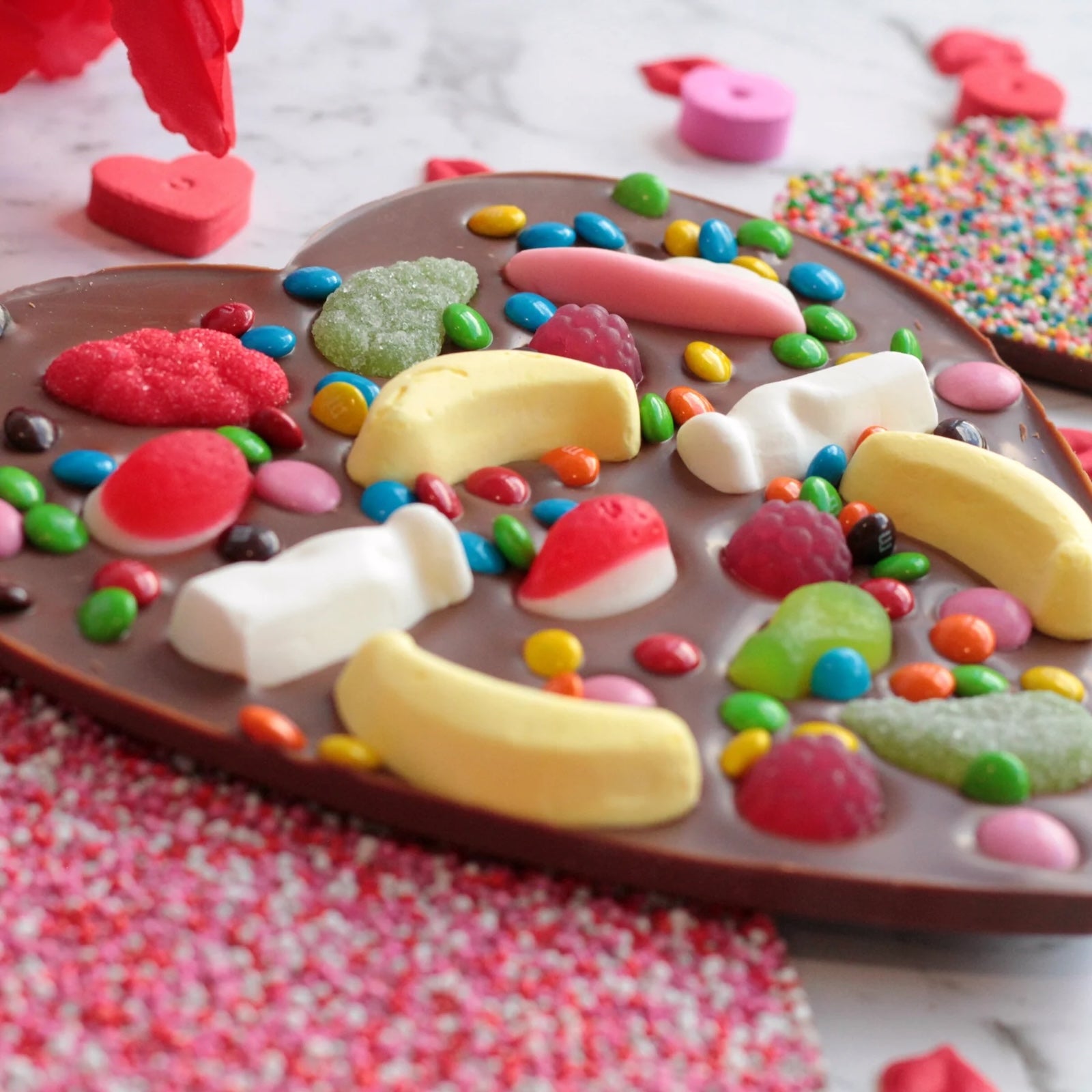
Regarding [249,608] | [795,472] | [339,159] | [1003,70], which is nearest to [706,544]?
[795,472]

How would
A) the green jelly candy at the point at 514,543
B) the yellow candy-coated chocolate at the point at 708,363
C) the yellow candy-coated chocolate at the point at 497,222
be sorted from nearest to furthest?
the green jelly candy at the point at 514,543, the yellow candy-coated chocolate at the point at 708,363, the yellow candy-coated chocolate at the point at 497,222

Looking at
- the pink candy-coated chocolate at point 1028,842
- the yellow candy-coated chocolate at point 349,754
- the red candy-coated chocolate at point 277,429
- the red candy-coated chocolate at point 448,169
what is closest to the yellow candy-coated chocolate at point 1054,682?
the pink candy-coated chocolate at point 1028,842

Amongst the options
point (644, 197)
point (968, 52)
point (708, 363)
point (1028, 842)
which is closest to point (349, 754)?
point (1028, 842)

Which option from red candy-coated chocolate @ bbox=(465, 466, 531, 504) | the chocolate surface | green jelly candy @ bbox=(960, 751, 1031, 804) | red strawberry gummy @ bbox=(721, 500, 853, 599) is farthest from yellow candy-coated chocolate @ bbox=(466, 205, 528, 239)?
green jelly candy @ bbox=(960, 751, 1031, 804)

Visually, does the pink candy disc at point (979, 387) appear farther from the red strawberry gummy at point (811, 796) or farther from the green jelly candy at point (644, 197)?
the red strawberry gummy at point (811, 796)

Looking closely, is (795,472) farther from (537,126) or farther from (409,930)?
(537,126)

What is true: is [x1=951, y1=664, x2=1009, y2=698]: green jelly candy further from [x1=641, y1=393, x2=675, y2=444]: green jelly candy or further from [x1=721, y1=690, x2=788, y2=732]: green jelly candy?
[x1=641, y1=393, x2=675, y2=444]: green jelly candy

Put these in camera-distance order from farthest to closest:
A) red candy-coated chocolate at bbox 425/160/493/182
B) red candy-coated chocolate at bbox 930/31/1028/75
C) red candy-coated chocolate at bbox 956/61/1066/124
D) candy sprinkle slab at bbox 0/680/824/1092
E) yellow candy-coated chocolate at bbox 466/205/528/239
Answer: red candy-coated chocolate at bbox 930/31/1028/75
red candy-coated chocolate at bbox 956/61/1066/124
red candy-coated chocolate at bbox 425/160/493/182
yellow candy-coated chocolate at bbox 466/205/528/239
candy sprinkle slab at bbox 0/680/824/1092
